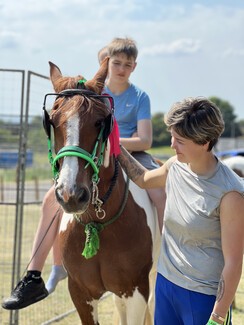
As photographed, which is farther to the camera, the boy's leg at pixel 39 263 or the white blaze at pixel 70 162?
the boy's leg at pixel 39 263

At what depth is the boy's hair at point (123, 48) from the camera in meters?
4.17

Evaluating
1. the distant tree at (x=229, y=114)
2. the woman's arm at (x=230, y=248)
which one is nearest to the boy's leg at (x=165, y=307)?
the woman's arm at (x=230, y=248)

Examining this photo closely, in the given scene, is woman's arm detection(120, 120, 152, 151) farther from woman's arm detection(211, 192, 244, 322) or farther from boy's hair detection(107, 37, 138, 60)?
woman's arm detection(211, 192, 244, 322)

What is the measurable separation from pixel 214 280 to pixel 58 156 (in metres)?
1.05

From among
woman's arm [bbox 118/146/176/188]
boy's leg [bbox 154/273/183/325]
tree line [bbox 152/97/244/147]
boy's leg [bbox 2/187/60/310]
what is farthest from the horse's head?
tree line [bbox 152/97/244/147]

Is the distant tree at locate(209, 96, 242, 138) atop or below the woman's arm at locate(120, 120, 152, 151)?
below

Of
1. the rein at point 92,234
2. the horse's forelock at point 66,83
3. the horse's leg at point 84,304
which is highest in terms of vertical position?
the horse's forelock at point 66,83

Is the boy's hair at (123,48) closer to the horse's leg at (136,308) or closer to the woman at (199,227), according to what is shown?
the woman at (199,227)

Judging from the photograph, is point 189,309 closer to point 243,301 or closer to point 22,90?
point 22,90

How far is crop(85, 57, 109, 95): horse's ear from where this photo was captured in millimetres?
3254

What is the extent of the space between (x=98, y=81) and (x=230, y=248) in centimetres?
135

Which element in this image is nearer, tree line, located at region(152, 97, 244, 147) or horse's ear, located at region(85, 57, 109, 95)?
horse's ear, located at region(85, 57, 109, 95)

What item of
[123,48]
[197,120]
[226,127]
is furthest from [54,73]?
[226,127]

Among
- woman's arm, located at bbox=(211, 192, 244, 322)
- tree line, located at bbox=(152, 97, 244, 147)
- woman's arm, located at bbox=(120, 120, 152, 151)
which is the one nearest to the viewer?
woman's arm, located at bbox=(211, 192, 244, 322)
